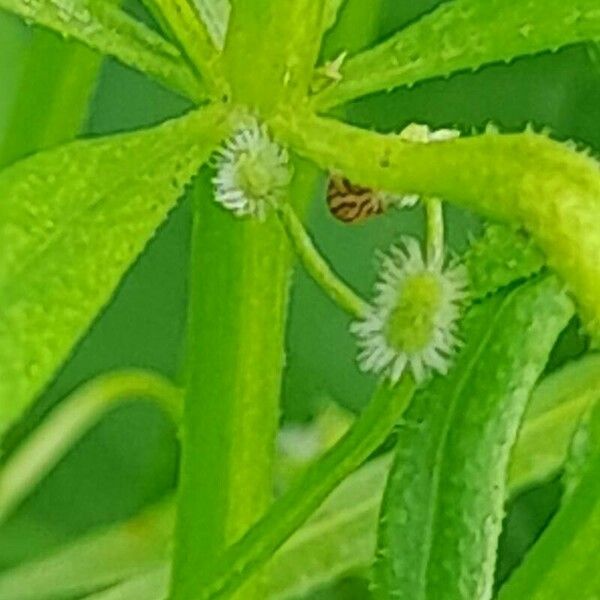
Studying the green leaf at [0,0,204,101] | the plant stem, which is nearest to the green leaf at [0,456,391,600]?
the plant stem

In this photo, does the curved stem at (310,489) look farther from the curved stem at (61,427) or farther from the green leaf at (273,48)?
the curved stem at (61,427)

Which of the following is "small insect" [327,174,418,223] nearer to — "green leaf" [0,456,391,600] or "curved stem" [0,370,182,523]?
"green leaf" [0,456,391,600]

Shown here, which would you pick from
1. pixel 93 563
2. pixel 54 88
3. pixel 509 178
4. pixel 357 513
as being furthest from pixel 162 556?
pixel 509 178

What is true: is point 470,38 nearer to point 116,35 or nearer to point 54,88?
point 116,35

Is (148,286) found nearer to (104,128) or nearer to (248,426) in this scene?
(104,128)

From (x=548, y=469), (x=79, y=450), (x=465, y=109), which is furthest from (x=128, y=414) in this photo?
(x=548, y=469)

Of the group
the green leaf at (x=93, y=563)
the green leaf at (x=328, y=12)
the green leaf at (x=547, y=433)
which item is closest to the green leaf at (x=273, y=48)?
the green leaf at (x=328, y=12)

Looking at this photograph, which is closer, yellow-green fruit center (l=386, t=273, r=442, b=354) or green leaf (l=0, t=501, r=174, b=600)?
yellow-green fruit center (l=386, t=273, r=442, b=354)
